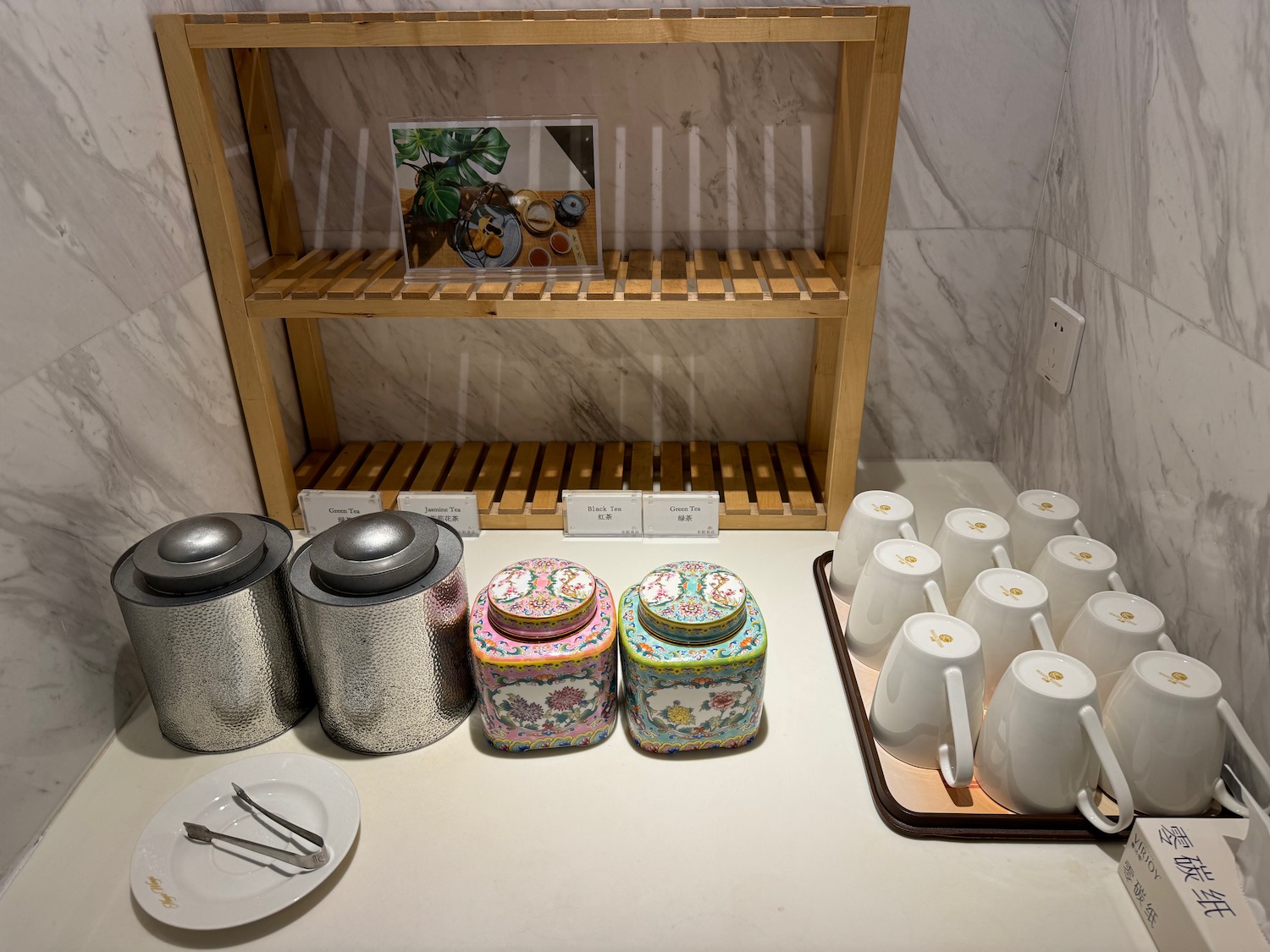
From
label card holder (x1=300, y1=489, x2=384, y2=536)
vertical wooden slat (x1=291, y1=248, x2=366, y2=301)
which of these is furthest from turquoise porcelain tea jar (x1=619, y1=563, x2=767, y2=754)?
vertical wooden slat (x1=291, y1=248, x2=366, y2=301)

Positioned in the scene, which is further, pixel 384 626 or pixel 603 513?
pixel 603 513

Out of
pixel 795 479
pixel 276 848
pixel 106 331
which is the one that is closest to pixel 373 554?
pixel 276 848

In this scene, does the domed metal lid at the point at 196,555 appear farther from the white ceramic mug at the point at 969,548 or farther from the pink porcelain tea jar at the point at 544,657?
the white ceramic mug at the point at 969,548

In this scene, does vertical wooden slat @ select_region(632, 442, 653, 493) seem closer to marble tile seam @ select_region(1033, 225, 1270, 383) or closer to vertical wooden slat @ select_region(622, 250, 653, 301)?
vertical wooden slat @ select_region(622, 250, 653, 301)

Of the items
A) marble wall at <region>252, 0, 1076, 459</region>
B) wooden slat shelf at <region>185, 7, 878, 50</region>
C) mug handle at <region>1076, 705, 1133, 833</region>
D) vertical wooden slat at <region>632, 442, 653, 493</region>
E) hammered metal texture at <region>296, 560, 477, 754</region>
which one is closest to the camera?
mug handle at <region>1076, 705, 1133, 833</region>

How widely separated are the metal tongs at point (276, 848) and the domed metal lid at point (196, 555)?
0.22 m

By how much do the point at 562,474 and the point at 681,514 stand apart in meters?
0.23

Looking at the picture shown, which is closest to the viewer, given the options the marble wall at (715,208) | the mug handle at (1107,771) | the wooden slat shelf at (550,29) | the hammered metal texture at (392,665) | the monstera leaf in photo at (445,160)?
the mug handle at (1107,771)

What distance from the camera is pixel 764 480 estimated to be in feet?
4.62

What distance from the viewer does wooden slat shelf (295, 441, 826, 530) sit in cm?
134

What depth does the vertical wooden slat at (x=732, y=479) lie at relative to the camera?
4.40 feet

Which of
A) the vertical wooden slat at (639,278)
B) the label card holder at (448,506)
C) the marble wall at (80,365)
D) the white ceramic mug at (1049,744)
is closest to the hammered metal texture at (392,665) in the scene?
the marble wall at (80,365)

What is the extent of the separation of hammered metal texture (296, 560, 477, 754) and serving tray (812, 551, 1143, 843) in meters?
0.44

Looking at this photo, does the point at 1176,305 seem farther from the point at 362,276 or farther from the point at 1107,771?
the point at 362,276
